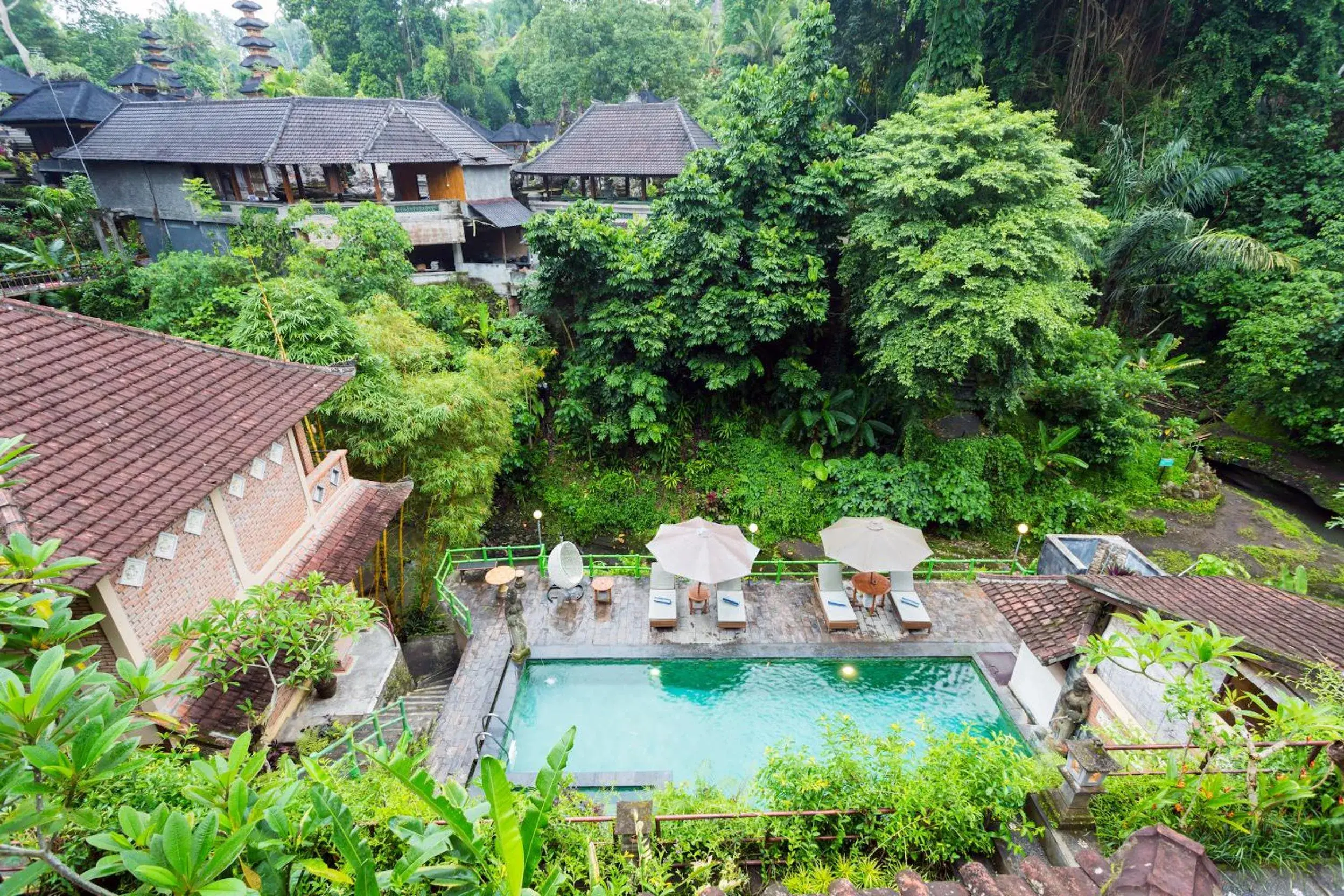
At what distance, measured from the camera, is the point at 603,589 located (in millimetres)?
12445

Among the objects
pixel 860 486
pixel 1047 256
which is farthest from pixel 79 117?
pixel 1047 256

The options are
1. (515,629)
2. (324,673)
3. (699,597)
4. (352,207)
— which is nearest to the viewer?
(324,673)

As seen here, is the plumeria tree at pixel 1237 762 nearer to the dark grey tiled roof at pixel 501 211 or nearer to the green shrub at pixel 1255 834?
the green shrub at pixel 1255 834

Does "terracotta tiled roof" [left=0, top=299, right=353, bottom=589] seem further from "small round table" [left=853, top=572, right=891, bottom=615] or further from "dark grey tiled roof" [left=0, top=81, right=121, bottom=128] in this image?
"dark grey tiled roof" [left=0, top=81, right=121, bottom=128]

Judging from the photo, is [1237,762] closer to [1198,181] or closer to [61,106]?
[1198,181]

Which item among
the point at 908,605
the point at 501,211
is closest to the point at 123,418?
the point at 908,605

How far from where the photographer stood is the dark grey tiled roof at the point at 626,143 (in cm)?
2162

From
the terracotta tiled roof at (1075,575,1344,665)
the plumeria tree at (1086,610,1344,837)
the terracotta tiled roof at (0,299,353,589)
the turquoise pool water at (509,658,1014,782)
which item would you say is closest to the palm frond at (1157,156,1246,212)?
the terracotta tiled roof at (1075,575,1344,665)

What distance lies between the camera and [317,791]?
2623 millimetres

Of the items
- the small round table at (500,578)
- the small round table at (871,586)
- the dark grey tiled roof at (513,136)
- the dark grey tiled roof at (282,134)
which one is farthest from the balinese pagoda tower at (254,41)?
the small round table at (871,586)

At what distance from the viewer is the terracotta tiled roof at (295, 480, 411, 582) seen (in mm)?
9109

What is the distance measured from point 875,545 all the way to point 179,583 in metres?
11.0

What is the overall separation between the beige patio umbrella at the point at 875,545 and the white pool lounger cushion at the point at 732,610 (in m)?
2.07

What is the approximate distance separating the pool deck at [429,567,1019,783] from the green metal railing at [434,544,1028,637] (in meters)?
0.35
